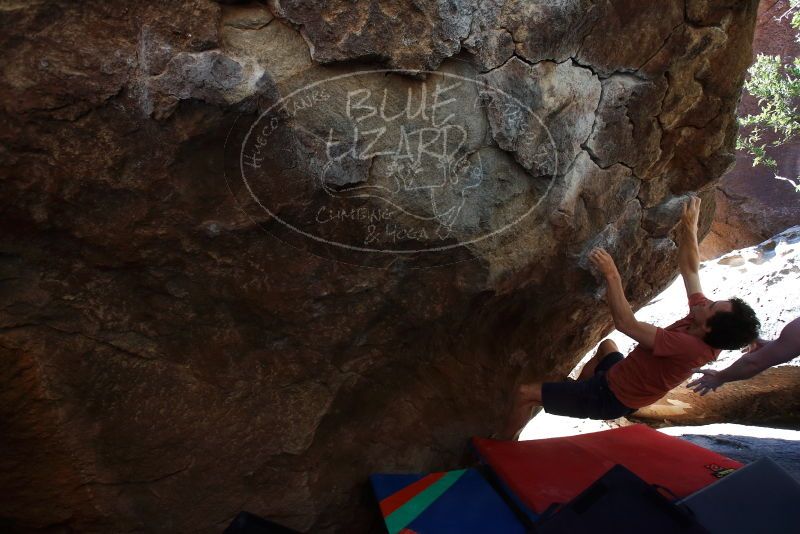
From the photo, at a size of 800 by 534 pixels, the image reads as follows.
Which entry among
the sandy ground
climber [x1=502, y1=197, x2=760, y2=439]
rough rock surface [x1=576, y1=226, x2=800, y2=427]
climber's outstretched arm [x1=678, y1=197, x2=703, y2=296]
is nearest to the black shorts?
climber [x1=502, y1=197, x2=760, y2=439]

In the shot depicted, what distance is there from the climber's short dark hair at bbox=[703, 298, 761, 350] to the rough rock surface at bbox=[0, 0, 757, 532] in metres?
0.50

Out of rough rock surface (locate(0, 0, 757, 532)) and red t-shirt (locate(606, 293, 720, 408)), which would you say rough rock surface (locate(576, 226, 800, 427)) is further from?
rough rock surface (locate(0, 0, 757, 532))

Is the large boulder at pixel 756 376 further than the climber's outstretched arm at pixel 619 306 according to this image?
Yes

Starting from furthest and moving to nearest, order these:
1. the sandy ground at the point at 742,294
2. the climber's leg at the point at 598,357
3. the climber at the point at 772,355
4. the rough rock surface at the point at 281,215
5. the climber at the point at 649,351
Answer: the sandy ground at the point at 742,294, the climber's leg at the point at 598,357, the climber at the point at 649,351, the climber at the point at 772,355, the rough rock surface at the point at 281,215

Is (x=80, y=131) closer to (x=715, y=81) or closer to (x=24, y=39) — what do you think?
(x=24, y=39)

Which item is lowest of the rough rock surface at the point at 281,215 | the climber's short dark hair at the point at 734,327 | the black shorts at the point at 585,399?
the black shorts at the point at 585,399

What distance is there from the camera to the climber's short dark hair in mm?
2066

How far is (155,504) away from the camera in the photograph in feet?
5.84

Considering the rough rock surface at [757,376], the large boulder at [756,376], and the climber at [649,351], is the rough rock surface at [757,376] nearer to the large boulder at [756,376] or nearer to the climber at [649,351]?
the large boulder at [756,376]

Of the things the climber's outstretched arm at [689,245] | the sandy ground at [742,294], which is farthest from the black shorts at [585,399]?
the sandy ground at [742,294]

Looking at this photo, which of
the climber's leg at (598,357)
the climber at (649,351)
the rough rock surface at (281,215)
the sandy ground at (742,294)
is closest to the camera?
the rough rock surface at (281,215)

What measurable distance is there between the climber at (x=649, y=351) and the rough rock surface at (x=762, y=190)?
7158 mm

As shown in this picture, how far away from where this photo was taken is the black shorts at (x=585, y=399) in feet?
7.89

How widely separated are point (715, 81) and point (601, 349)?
1.26 m
